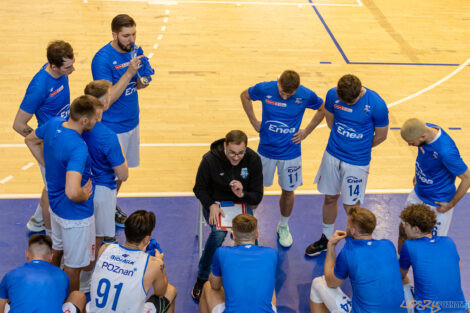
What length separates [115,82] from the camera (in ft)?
21.5

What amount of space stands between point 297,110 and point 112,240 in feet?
8.74

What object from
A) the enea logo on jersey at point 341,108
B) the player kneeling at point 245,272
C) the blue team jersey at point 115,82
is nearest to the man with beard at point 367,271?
the player kneeling at point 245,272

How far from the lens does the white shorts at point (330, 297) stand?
201 inches

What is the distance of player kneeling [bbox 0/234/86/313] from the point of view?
432cm

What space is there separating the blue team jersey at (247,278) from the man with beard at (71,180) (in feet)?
4.90

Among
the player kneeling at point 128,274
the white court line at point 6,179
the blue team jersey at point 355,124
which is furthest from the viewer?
the white court line at point 6,179

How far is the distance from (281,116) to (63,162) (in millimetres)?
2686

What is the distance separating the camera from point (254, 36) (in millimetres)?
12891

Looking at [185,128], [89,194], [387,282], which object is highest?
[89,194]

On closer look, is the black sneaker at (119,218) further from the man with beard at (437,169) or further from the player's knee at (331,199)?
the man with beard at (437,169)

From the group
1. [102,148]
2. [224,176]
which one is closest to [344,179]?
[224,176]

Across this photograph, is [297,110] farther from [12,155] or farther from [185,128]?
[12,155]

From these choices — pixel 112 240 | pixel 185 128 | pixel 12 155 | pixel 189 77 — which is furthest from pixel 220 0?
pixel 112 240

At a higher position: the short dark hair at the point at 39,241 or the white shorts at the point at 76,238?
the short dark hair at the point at 39,241
